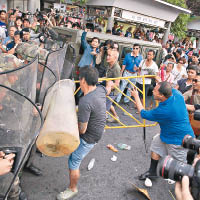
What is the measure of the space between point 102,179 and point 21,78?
2166 mm

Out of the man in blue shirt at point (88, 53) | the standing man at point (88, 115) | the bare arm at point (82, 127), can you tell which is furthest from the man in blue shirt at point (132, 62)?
the bare arm at point (82, 127)

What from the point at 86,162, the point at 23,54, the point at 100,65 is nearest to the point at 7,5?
the point at 100,65

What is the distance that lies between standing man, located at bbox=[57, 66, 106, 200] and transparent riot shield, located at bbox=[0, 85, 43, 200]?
Result: 0.84 m

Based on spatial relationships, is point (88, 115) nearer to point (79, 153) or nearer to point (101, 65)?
point (79, 153)

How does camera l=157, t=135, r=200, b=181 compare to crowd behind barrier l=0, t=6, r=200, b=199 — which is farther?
crowd behind barrier l=0, t=6, r=200, b=199

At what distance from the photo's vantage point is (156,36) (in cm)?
1285

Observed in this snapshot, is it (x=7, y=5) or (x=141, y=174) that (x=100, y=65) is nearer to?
(x=141, y=174)

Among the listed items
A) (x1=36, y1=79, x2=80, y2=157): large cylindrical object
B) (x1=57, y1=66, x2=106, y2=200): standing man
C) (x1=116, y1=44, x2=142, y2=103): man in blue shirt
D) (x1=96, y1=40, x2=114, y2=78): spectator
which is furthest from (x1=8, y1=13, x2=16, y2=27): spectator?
(x1=36, y1=79, x2=80, y2=157): large cylindrical object

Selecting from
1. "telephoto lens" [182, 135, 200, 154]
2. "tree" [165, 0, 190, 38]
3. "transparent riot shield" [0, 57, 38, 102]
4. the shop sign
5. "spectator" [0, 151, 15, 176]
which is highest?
"tree" [165, 0, 190, 38]

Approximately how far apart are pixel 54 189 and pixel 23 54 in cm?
194

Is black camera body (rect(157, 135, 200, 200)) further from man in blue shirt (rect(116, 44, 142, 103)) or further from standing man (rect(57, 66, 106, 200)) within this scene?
man in blue shirt (rect(116, 44, 142, 103))

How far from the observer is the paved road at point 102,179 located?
2.95m

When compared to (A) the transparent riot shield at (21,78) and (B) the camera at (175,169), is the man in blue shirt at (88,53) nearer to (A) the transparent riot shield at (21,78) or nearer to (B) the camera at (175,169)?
(A) the transparent riot shield at (21,78)

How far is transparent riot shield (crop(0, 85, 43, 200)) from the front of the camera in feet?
5.18
